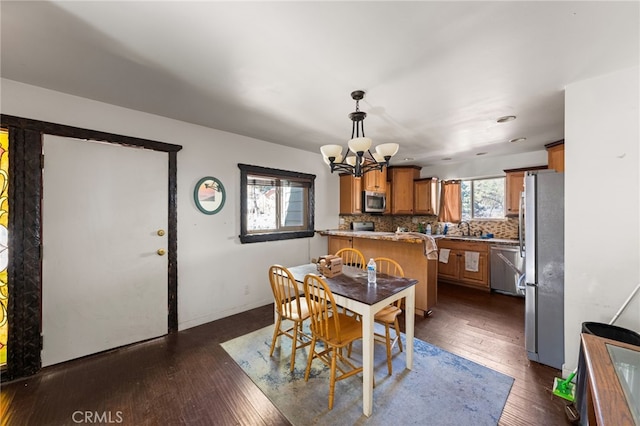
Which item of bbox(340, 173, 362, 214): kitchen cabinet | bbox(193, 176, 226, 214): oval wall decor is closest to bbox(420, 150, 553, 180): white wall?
bbox(340, 173, 362, 214): kitchen cabinet

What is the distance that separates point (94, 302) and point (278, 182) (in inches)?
101

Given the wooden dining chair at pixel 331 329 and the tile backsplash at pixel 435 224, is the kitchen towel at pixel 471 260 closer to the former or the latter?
the tile backsplash at pixel 435 224

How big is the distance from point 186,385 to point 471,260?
462 centimetres

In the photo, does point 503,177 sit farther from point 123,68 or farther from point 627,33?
point 123,68

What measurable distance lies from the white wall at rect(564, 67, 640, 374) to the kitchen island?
139 centimetres

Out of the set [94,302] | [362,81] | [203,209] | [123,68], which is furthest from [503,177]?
[94,302]

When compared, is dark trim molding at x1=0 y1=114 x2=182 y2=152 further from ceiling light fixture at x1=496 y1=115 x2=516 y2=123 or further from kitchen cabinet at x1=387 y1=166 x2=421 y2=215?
kitchen cabinet at x1=387 y1=166 x2=421 y2=215

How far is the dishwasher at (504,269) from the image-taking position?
4.04 meters

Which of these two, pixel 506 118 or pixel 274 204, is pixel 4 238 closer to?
pixel 274 204

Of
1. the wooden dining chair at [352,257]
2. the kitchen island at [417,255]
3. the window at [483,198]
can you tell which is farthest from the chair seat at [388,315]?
the window at [483,198]

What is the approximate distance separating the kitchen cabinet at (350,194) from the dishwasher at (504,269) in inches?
95.9

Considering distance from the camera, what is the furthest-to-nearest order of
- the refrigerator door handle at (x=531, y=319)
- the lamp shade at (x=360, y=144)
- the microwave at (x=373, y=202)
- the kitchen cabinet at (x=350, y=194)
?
the microwave at (x=373, y=202), the kitchen cabinet at (x=350, y=194), the refrigerator door handle at (x=531, y=319), the lamp shade at (x=360, y=144)

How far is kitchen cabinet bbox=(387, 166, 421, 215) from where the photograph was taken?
538 cm

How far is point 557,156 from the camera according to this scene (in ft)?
9.94
